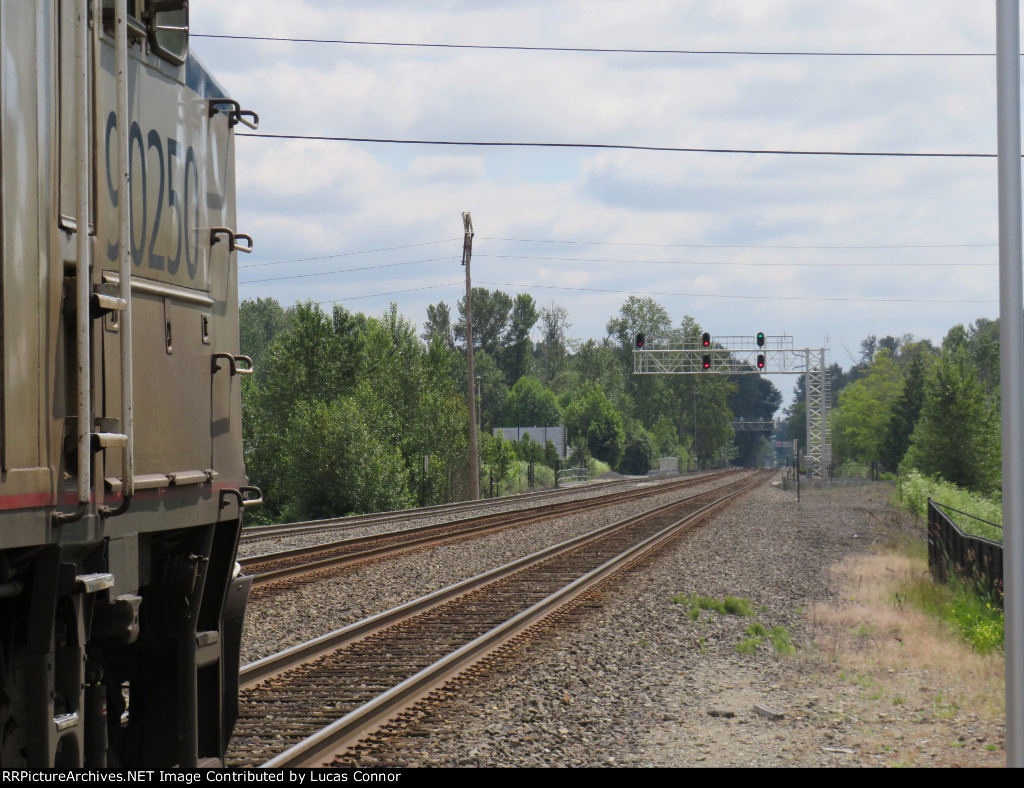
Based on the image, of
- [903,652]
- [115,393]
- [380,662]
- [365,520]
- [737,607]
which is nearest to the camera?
[115,393]

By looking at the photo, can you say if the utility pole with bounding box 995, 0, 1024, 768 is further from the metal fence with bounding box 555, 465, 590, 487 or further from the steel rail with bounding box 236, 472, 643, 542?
the metal fence with bounding box 555, 465, 590, 487

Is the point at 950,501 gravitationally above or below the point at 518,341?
below

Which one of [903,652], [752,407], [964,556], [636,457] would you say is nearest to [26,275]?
A: [903,652]

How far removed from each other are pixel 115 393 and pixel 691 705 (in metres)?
6.14

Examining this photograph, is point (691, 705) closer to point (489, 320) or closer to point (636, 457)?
point (636, 457)

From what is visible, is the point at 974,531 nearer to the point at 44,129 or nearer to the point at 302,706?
the point at 302,706

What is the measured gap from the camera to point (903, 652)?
10773mm

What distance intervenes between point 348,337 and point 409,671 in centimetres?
4245

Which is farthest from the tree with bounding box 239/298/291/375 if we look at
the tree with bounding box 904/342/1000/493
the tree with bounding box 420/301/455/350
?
the tree with bounding box 904/342/1000/493

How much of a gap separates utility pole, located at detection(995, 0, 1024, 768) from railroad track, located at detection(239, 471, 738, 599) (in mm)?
8028

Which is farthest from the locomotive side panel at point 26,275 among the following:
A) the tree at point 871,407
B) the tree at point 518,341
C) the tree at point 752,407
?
the tree at point 752,407

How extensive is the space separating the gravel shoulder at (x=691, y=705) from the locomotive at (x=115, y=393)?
2.19 meters

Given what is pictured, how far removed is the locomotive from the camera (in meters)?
3.56

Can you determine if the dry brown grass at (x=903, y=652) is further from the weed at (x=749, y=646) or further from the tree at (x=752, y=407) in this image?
the tree at (x=752, y=407)
